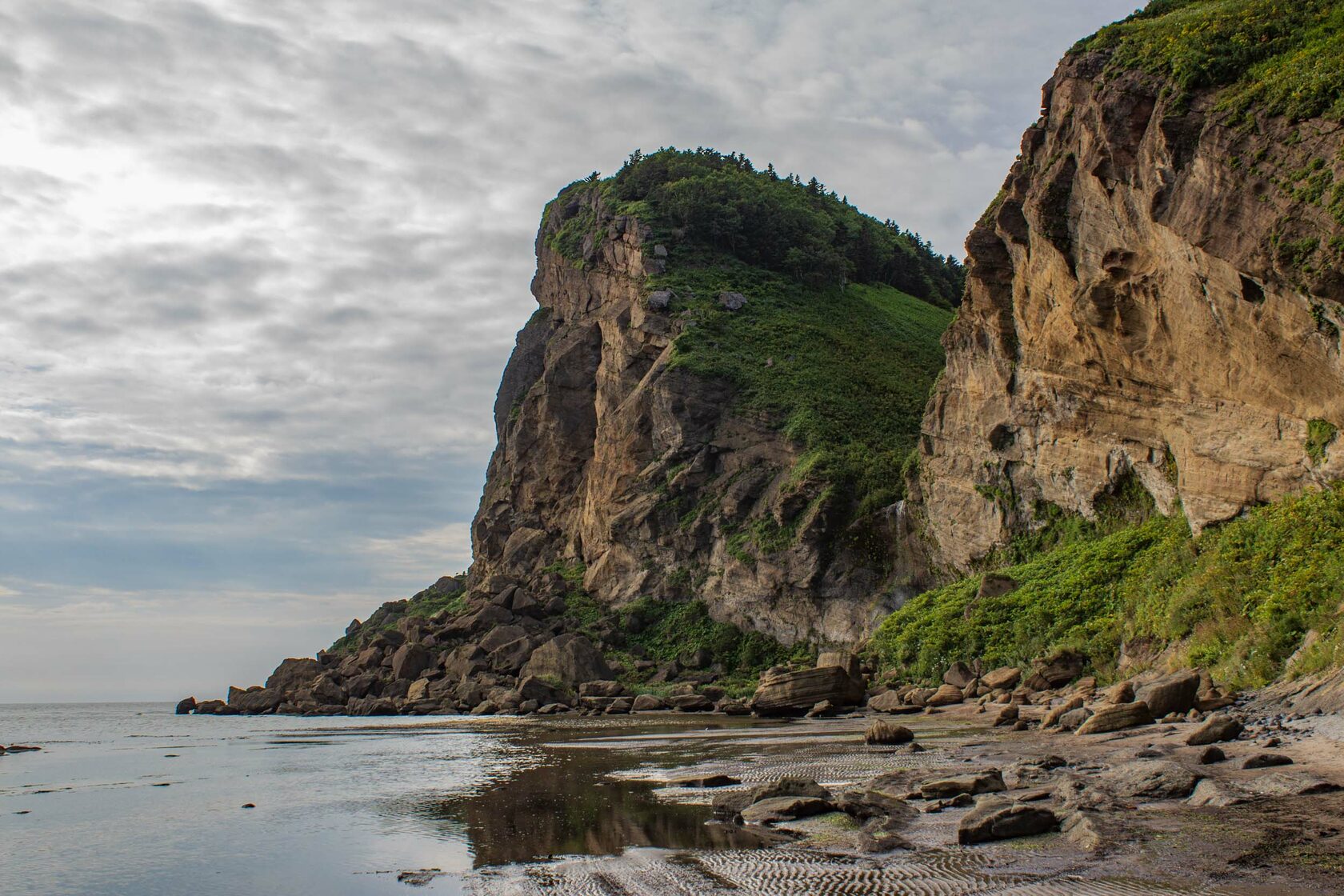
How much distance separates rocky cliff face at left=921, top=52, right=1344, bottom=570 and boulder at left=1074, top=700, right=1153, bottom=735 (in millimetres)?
9134

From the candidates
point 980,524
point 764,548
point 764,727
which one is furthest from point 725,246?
point 764,727

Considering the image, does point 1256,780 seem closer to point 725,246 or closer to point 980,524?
point 980,524

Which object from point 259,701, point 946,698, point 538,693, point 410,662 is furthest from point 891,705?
point 259,701

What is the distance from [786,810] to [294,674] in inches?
2505

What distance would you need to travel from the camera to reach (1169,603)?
2300cm

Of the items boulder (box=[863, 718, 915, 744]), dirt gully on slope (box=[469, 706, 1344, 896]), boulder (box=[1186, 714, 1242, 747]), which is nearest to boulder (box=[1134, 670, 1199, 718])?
dirt gully on slope (box=[469, 706, 1344, 896])

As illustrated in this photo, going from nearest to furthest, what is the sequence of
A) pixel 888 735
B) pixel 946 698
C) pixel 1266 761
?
pixel 1266 761 → pixel 888 735 → pixel 946 698

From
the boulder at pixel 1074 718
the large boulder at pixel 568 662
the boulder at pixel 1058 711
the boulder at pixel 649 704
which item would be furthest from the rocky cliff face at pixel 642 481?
the boulder at pixel 1074 718

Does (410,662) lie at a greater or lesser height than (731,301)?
lesser

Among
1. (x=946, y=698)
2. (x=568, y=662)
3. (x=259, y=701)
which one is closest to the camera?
(x=946, y=698)

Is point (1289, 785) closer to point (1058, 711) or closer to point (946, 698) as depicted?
point (1058, 711)

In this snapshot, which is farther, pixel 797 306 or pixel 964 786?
pixel 797 306

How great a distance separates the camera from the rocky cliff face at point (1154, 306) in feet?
64.8

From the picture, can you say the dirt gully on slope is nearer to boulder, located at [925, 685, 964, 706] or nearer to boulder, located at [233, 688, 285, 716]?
boulder, located at [925, 685, 964, 706]
